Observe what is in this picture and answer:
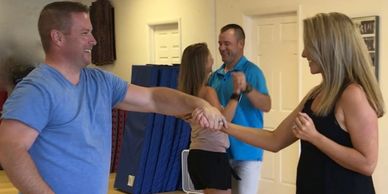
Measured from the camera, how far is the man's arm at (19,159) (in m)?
1.82

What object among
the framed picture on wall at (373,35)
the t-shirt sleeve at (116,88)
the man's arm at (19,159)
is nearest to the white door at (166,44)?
the framed picture on wall at (373,35)

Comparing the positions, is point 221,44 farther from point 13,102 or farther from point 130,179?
point 130,179

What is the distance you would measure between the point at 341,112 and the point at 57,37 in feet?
3.89

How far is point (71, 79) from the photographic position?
→ 6.91 ft

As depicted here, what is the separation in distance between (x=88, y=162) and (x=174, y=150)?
12.5ft

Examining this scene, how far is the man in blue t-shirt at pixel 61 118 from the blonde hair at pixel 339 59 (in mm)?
902

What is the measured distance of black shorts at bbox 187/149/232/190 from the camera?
3412 millimetres

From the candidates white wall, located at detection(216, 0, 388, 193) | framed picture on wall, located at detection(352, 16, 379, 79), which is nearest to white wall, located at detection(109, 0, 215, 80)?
white wall, located at detection(216, 0, 388, 193)

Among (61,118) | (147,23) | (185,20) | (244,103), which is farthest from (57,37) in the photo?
(147,23)

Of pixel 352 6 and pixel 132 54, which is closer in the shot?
pixel 352 6

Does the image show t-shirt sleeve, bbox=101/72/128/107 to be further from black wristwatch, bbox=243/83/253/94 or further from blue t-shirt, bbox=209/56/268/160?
blue t-shirt, bbox=209/56/268/160

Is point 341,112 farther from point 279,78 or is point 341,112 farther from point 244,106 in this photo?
point 279,78

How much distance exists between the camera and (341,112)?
6.91ft

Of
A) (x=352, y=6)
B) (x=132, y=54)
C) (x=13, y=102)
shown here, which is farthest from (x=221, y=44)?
(x=132, y=54)
